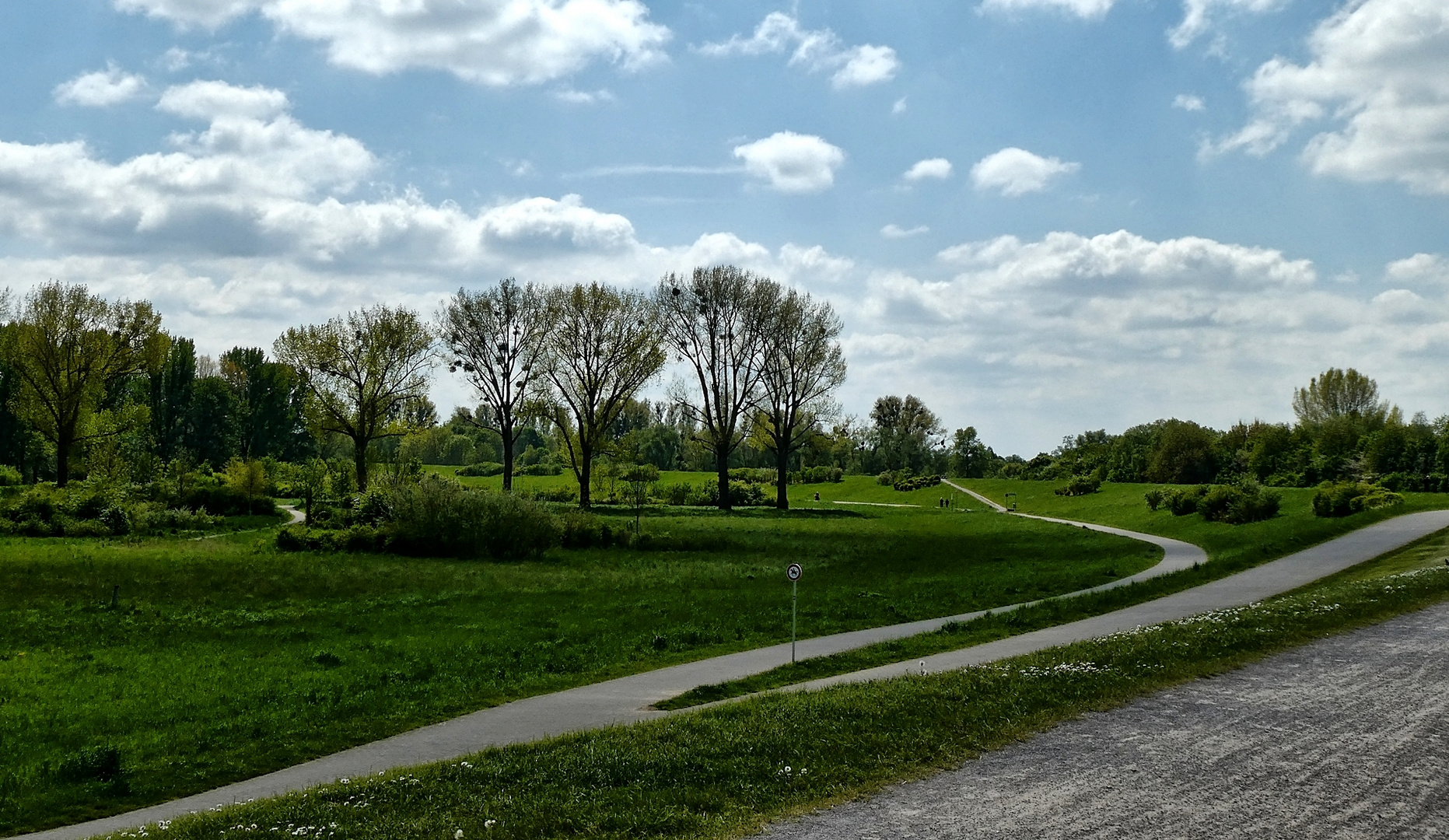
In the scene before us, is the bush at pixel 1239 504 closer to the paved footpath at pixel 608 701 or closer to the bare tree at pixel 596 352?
the paved footpath at pixel 608 701

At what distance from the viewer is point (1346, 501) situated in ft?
127

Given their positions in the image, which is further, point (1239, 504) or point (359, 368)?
point (359, 368)

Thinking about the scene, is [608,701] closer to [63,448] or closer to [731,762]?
[731,762]

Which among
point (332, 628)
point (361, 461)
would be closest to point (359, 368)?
point (361, 461)

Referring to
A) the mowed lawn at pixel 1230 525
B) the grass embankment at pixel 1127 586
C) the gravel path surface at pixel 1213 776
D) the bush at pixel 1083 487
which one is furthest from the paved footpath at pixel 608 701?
the bush at pixel 1083 487

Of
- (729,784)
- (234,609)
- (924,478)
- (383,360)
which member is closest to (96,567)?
(234,609)

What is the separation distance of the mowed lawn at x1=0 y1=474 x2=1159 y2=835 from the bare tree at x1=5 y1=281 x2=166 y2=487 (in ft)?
79.8

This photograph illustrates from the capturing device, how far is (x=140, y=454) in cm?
4716

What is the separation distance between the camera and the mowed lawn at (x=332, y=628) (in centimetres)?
1068

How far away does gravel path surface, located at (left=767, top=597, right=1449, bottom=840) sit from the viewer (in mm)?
7023

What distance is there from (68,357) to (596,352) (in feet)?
91.7

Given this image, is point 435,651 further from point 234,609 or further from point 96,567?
point 96,567

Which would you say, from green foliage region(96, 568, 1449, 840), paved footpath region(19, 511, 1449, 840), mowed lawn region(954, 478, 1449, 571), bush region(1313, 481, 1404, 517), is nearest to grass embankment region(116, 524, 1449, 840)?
green foliage region(96, 568, 1449, 840)

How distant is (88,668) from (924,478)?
73.9 meters
